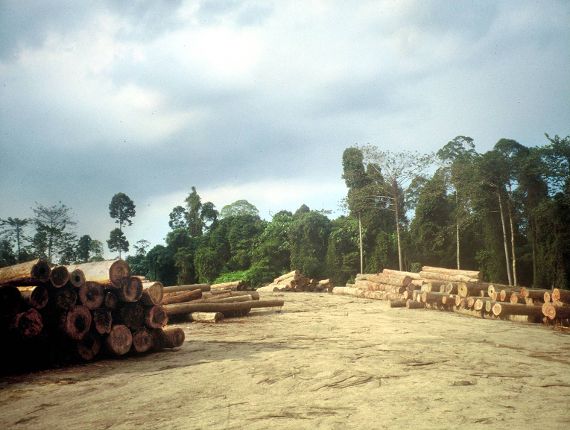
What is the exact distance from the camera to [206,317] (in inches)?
434

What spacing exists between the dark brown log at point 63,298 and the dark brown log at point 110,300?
1.62ft

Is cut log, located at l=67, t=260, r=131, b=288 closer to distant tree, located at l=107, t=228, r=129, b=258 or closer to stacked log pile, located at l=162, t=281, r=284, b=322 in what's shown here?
stacked log pile, located at l=162, t=281, r=284, b=322

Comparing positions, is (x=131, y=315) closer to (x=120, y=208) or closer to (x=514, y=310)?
(x=514, y=310)

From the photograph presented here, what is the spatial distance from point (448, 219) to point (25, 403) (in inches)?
1177

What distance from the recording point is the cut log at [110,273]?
6.63 meters

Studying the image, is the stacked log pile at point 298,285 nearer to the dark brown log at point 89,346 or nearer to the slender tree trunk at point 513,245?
the slender tree trunk at point 513,245

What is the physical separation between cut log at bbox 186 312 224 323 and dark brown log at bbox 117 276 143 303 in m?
4.39

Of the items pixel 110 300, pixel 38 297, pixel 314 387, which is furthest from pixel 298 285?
pixel 314 387

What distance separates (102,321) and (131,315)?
0.50 m

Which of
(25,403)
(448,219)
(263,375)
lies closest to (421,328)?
(263,375)

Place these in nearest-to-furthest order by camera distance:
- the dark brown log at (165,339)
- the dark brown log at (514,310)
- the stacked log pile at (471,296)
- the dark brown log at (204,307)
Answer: the dark brown log at (165,339) → the stacked log pile at (471,296) → the dark brown log at (514,310) → the dark brown log at (204,307)

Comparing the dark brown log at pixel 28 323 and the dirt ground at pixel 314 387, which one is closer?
the dirt ground at pixel 314 387

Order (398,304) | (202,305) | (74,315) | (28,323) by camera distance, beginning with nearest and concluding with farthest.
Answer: (28,323) < (74,315) < (202,305) < (398,304)

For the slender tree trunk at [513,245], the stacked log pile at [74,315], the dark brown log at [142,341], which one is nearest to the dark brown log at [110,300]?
the stacked log pile at [74,315]
